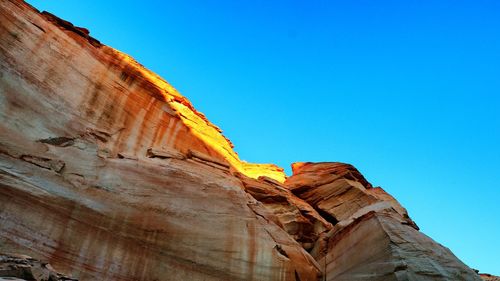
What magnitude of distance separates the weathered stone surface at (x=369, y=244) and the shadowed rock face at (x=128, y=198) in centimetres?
8

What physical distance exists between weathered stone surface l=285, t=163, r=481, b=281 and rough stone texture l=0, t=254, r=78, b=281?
465 inches

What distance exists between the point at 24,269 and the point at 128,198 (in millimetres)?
6220

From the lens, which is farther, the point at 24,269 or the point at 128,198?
the point at 128,198

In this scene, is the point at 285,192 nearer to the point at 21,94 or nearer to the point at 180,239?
the point at 180,239

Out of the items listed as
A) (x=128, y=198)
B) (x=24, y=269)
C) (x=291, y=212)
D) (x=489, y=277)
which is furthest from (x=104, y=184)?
(x=489, y=277)

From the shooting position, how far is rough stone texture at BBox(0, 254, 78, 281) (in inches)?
463

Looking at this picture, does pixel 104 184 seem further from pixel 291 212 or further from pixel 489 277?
pixel 489 277

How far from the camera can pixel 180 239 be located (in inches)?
703

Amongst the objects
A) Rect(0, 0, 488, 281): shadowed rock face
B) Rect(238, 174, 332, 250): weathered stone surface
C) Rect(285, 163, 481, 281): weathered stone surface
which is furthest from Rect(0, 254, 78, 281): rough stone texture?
Rect(238, 174, 332, 250): weathered stone surface

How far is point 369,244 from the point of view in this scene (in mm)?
19453

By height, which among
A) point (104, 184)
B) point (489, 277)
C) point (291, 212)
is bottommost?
point (104, 184)

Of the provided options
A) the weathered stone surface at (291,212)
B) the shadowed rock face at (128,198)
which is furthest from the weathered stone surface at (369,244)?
the weathered stone surface at (291,212)

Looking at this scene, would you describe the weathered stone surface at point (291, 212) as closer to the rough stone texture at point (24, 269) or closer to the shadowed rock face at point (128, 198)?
the shadowed rock face at point (128, 198)

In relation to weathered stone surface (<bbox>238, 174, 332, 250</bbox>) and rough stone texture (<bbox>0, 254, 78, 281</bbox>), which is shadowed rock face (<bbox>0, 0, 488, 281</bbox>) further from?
rough stone texture (<bbox>0, 254, 78, 281</bbox>)
